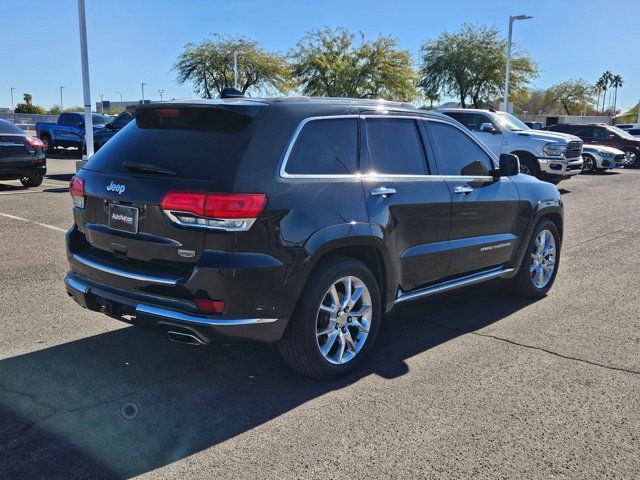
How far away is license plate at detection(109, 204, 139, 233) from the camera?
3.80 meters

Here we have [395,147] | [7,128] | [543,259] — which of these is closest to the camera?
[395,147]

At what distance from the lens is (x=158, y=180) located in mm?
3723

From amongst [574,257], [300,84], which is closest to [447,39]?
[300,84]

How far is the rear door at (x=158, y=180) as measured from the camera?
358 centimetres

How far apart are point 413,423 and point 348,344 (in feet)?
2.70

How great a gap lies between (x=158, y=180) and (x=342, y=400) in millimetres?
1759

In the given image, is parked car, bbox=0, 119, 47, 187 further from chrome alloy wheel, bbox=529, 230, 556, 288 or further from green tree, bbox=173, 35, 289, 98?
green tree, bbox=173, 35, 289, 98

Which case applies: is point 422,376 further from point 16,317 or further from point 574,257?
point 574,257

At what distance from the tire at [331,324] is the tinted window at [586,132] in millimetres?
24309

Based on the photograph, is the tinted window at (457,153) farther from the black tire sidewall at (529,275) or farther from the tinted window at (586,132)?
the tinted window at (586,132)

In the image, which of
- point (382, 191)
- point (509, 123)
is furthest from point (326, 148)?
point (509, 123)

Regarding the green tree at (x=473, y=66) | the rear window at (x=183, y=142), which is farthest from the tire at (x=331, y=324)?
the green tree at (x=473, y=66)

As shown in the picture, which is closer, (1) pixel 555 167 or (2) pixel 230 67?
(1) pixel 555 167

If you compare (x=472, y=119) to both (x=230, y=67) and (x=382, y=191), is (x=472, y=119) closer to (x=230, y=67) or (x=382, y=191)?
(x=382, y=191)
